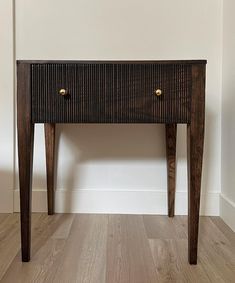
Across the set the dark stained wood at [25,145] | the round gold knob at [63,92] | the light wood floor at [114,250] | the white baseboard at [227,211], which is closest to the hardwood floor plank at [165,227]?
the light wood floor at [114,250]

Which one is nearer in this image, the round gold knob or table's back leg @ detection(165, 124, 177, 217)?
the round gold knob

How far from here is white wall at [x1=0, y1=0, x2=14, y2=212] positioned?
1.45 metres

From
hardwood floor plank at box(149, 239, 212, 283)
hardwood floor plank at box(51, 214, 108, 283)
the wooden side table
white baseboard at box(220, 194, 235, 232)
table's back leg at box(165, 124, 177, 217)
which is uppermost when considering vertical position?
the wooden side table

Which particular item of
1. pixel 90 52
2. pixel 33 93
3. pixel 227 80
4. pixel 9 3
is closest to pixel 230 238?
pixel 227 80

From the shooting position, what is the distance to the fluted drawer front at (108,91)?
3.11 feet

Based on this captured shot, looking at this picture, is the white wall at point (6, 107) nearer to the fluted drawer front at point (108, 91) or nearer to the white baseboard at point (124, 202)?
the white baseboard at point (124, 202)

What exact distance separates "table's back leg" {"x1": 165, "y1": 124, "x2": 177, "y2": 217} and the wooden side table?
1.40ft

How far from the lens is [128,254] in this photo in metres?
1.01

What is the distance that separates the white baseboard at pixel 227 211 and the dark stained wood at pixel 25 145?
2.70 feet

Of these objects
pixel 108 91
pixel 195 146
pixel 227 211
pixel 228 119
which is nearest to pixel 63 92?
pixel 108 91

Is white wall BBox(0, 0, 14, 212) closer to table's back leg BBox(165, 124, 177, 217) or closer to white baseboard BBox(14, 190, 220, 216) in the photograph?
white baseboard BBox(14, 190, 220, 216)

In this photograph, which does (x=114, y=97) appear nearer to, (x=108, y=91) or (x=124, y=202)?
(x=108, y=91)

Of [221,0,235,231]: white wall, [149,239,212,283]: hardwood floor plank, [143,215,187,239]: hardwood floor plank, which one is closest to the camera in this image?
[149,239,212,283]: hardwood floor plank

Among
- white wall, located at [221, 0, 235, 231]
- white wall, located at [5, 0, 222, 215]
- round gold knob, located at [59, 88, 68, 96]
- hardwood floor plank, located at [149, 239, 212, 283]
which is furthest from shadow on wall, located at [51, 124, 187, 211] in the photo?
round gold knob, located at [59, 88, 68, 96]
